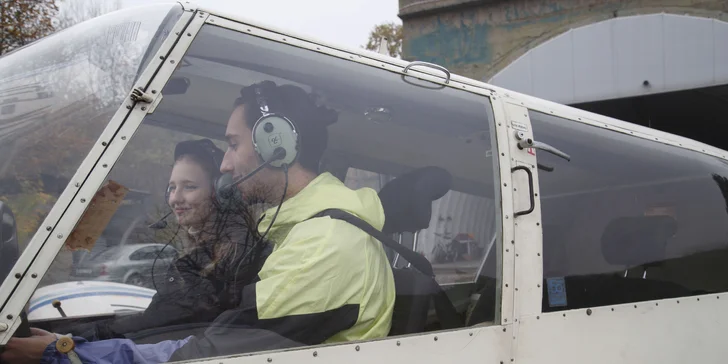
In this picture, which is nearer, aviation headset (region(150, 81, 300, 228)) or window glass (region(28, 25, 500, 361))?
window glass (region(28, 25, 500, 361))

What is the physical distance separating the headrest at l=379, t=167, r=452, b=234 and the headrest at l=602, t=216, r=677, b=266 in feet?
3.11

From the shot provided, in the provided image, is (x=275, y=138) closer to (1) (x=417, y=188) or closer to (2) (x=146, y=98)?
(2) (x=146, y=98)

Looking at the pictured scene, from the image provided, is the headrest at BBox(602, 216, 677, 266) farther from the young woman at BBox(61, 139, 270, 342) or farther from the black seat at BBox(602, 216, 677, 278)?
the young woman at BBox(61, 139, 270, 342)

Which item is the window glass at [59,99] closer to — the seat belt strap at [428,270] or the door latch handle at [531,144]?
the seat belt strap at [428,270]

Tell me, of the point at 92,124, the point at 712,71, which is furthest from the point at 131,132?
the point at 712,71

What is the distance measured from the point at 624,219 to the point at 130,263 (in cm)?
218

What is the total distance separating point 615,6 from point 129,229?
1142 centimetres

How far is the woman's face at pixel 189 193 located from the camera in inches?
72.1

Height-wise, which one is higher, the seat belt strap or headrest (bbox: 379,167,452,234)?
headrest (bbox: 379,167,452,234)

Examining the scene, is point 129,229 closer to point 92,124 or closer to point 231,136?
point 92,124

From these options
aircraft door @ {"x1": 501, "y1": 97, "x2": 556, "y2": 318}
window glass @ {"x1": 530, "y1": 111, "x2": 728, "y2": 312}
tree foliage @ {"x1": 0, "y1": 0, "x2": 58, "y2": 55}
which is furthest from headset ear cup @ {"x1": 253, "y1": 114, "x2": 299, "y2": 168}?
tree foliage @ {"x1": 0, "y1": 0, "x2": 58, "y2": 55}

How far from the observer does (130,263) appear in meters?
1.76

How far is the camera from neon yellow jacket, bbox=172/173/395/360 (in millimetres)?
1817

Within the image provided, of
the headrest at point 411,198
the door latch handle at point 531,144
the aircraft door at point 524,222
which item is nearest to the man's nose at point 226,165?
the headrest at point 411,198
